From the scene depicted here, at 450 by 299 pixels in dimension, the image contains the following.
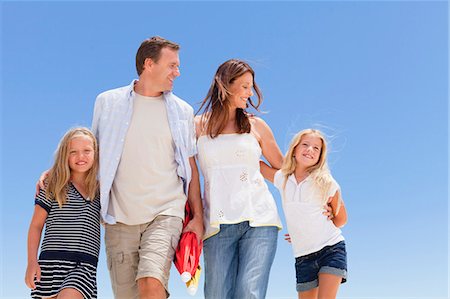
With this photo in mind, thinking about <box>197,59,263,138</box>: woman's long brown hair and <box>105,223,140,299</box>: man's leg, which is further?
<box>197,59,263,138</box>: woman's long brown hair

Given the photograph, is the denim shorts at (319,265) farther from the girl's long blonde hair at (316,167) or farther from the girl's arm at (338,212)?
the girl's long blonde hair at (316,167)

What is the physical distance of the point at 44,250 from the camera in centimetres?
547

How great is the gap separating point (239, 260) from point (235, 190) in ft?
2.09

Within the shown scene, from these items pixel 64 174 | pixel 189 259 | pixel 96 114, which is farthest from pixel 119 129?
pixel 189 259

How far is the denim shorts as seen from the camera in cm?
562

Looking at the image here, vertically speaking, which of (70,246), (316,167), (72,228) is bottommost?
(70,246)

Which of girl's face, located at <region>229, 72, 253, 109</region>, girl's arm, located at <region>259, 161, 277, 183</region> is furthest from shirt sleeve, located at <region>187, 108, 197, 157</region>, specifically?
girl's arm, located at <region>259, 161, 277, 183</region>

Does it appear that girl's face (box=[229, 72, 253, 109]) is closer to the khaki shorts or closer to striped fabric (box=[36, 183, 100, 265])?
the khaki shorts

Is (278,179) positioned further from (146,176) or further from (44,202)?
(44,202)

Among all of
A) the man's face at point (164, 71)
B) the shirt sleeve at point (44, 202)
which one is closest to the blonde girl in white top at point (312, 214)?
the man's face at point (164, 71)

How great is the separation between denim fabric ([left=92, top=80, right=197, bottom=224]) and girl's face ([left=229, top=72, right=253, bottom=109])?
46 cm

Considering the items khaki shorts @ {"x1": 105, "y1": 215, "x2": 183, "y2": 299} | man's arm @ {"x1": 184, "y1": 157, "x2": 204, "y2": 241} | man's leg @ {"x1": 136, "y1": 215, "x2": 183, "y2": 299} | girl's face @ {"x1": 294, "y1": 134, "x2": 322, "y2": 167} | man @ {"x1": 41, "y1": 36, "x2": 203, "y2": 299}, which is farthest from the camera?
girl's face @ {"x1": 294, "y1": 134, "x2": 322, "y2": 167}

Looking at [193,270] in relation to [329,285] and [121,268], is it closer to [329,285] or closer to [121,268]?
[121,268]

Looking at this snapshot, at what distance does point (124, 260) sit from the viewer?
18.1 feet
